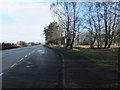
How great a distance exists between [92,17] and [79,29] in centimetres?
506

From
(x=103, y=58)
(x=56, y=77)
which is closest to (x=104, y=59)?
(x=103, y=58)

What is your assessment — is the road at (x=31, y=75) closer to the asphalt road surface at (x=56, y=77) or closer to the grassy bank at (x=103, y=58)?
the asphalt road surface at (x=56, y=77)

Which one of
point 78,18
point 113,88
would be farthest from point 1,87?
point 78,18

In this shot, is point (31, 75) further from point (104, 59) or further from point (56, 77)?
point (104, 59)

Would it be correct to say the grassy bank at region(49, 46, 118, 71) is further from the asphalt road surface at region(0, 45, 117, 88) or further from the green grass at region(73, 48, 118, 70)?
the asphalt road surface at region(0, 45, 117, 88)

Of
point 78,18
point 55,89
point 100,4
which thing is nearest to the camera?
point 55,89

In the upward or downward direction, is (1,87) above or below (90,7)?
below

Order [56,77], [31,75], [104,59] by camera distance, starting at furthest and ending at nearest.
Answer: [104,59]
[31,75]
[56,77]

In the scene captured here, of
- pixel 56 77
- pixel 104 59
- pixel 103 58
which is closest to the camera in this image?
pixel 56 77

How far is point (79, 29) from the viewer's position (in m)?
75.0

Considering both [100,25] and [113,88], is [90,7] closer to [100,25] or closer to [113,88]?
[100,25]

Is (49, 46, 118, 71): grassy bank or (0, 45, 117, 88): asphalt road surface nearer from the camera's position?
(0, 45, 117, 88): asphalt road surface

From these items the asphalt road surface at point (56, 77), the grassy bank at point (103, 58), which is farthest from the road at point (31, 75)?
the grassy bank at point (103, 58)

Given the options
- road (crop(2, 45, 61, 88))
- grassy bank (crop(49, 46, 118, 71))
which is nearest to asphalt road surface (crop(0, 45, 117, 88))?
road (crop(2, 45, 61, 88))
